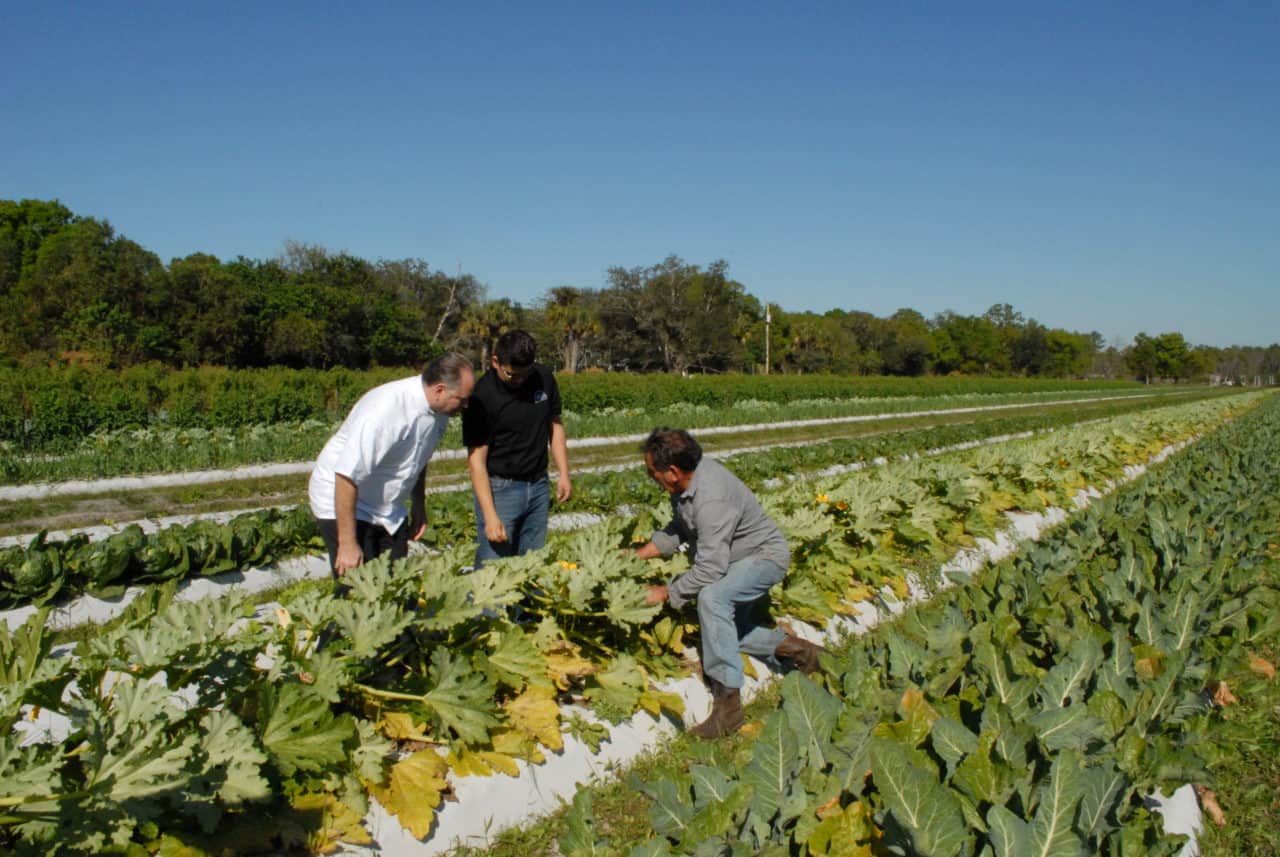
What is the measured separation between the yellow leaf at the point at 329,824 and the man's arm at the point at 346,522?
1.02 m

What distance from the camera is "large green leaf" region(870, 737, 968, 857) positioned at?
1850 millimetres

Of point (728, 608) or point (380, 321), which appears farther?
point (380, 321)

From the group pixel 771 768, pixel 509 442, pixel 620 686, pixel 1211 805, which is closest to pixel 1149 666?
pixel 1211 805

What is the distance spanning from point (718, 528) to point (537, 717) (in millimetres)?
1225

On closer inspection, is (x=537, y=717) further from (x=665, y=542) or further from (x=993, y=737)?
(x=993, y=737)

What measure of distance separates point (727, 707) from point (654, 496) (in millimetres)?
5822

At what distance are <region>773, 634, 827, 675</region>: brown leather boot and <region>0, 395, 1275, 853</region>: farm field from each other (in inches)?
16.9

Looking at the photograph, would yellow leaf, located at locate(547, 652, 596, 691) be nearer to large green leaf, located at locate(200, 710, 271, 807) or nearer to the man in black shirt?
the man in black shirt

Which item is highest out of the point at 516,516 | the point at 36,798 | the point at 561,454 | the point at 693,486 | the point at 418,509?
the point at 561,454

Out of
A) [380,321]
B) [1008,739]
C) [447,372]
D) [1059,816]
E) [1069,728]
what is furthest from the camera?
[380,321]

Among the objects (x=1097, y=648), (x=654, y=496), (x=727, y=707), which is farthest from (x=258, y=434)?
(x=1097, y=648)

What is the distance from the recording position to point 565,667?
3.80 m

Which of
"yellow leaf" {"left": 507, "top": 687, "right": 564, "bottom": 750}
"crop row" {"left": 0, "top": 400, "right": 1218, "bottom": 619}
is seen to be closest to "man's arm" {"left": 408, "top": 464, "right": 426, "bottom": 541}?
"yellow leaf" {"left": 507, "top": 687, "right": 564, "bottom": 750}

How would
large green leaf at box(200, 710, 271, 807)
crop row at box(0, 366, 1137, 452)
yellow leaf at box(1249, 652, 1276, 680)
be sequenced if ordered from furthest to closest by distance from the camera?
crop row at box(0, 366, 1137, 452), yellow leaf at box(1249, 652, 1276, 680), large green leaf at box(200, 710, 271, 807)
